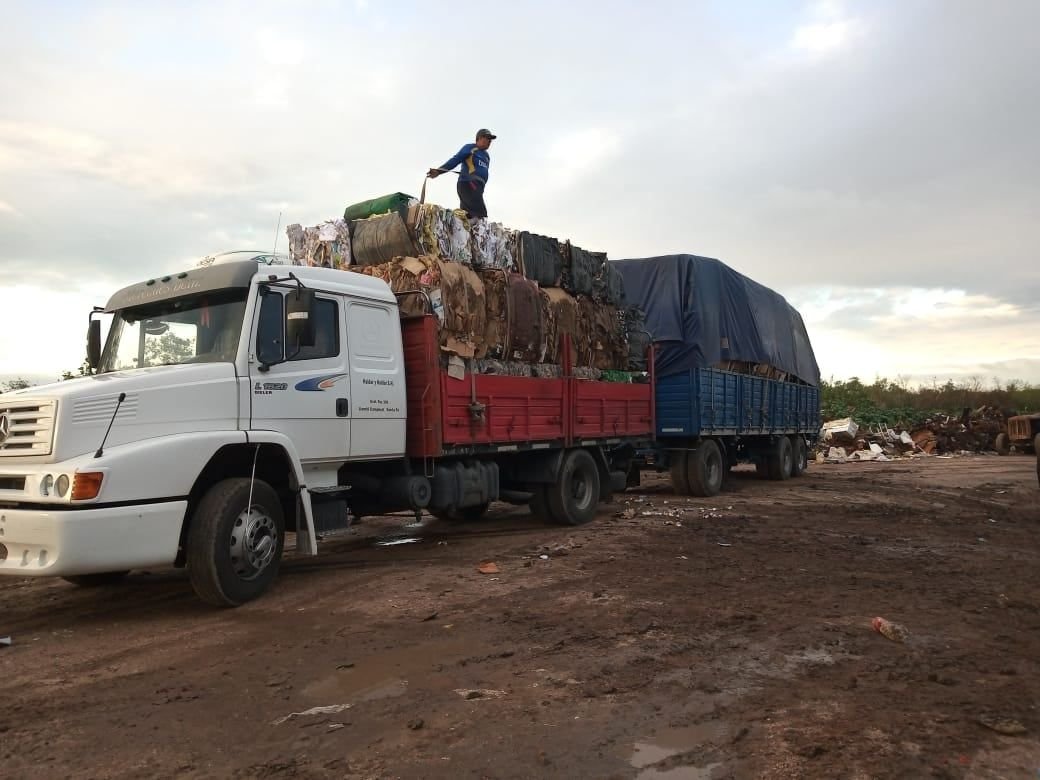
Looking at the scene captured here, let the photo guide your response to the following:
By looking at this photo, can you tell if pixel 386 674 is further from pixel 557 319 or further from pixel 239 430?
pixel 557 319

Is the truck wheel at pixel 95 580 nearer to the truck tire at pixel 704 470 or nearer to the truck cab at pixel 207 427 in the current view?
the truck cab at pixel 207 427

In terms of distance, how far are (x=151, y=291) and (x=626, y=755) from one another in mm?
5758

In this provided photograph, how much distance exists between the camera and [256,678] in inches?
181

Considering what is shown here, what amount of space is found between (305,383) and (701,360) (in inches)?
328

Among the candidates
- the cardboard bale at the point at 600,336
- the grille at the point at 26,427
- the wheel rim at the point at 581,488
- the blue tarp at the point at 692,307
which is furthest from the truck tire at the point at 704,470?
the grille at the point at 26,427

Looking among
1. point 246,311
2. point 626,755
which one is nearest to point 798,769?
point 626,755

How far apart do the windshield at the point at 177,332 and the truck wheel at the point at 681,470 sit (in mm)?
8979

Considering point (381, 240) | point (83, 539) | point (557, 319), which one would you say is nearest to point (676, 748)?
point (83, 539)

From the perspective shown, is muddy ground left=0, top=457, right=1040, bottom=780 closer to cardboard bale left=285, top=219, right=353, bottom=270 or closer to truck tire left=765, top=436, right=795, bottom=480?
cardboard bale left=285, top=219, right=353, bottom=270

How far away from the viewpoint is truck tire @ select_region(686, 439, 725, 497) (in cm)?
1369

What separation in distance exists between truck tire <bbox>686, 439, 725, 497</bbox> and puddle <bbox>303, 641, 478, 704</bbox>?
9.15 meters

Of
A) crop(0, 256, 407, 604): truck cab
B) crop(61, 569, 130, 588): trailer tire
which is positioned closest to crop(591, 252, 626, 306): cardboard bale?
crop(0, 256, 407, 604): truck cab

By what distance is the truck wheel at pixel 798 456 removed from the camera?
1895cm

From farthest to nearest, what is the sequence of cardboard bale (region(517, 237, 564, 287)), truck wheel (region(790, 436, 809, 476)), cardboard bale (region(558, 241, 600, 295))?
truck wheel (region(790, 436, 809, 476)) < cardboard bale (region(558, 241, 600, 295)) < cardboard bale (region(517, 237, 564, 287))
